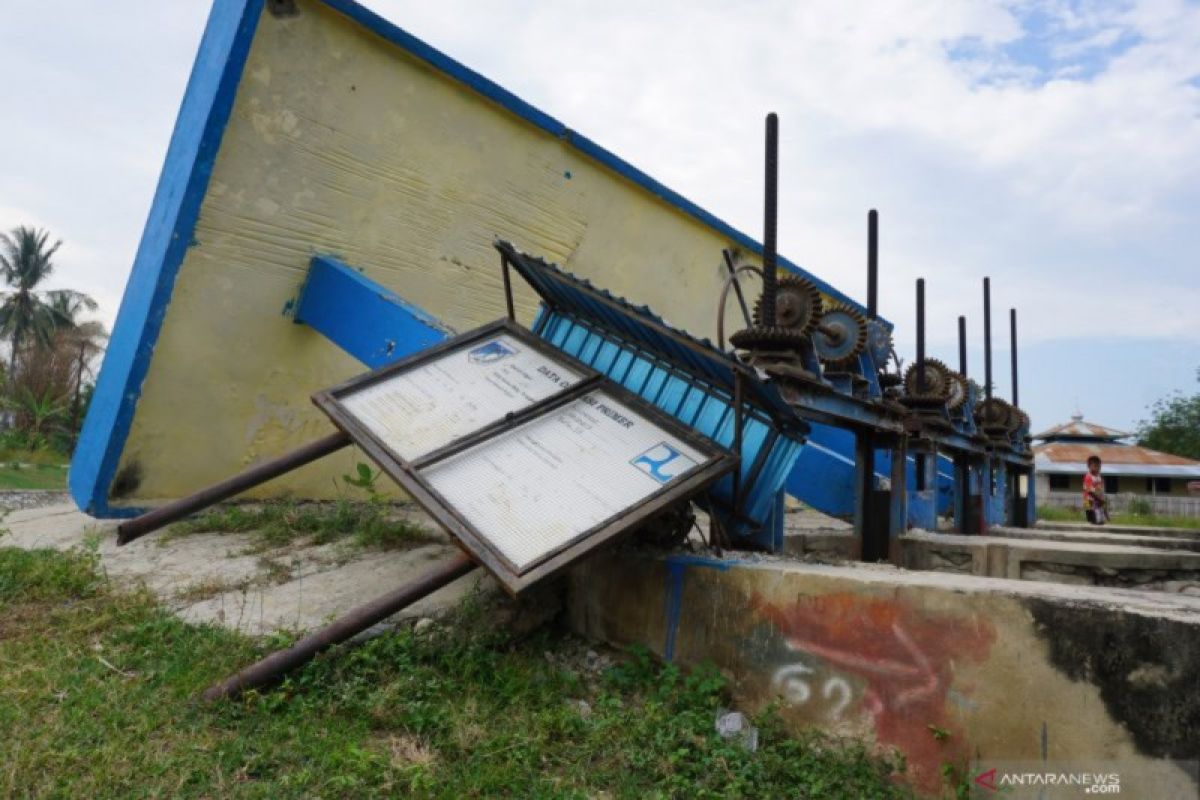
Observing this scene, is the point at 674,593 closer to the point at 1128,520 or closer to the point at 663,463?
the point at 663,463

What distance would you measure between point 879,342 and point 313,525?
370cm

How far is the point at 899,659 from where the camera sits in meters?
2.52

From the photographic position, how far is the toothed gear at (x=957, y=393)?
6.92 meters

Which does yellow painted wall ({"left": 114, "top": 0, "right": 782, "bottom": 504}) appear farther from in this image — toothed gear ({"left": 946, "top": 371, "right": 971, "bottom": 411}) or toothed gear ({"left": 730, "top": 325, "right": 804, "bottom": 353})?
toothed gear ({"left": 946, "top": 371, "right": 971, "bottom": 411})

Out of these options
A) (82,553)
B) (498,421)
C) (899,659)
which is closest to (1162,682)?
(899,659)

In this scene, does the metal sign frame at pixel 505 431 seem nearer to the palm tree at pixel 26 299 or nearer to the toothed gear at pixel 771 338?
the toothed gear at pixel 771 338

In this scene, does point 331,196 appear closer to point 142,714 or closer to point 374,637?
point 374,637

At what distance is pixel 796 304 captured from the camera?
4285 millimetres

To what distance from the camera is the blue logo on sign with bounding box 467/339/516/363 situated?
14.2ft

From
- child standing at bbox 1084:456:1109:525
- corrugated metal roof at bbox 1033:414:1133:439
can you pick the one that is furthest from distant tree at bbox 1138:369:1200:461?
child standing at bbox 1084:456:1109:525

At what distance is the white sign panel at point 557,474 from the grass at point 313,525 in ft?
4.26

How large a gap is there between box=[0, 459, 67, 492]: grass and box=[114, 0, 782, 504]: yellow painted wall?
10.3m

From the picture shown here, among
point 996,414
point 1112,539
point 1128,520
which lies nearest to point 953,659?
point 1112,539

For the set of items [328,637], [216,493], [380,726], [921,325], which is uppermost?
[921,325]
